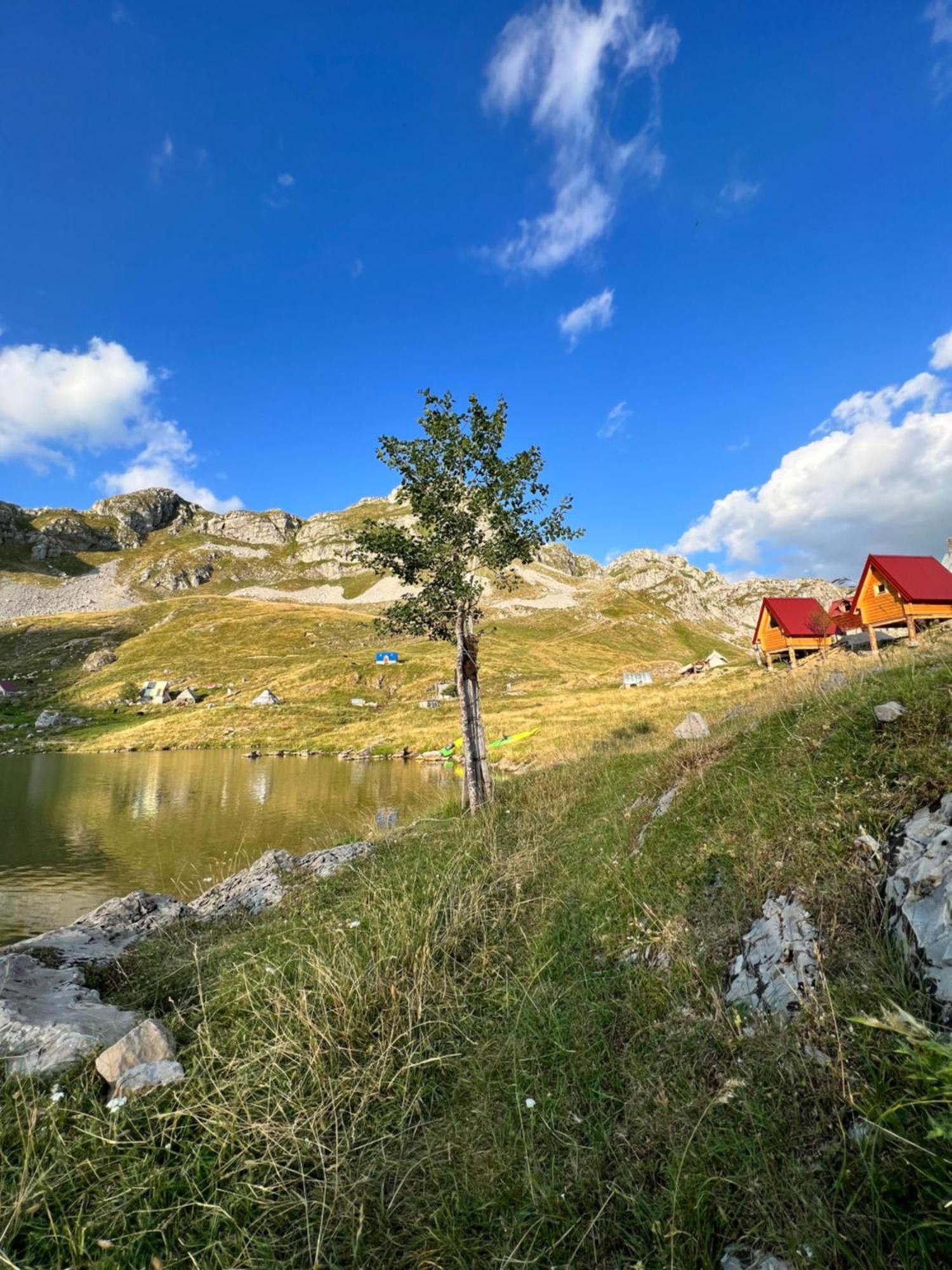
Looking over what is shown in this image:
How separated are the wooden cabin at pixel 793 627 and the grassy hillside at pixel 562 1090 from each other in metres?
61.0

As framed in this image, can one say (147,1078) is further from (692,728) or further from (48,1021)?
(692,728)

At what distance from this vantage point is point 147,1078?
5.91 metres

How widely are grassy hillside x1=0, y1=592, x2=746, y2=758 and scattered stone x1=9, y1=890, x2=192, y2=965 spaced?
554 inches

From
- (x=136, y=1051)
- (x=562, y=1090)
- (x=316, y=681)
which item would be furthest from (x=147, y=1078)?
(x=316, y=681)

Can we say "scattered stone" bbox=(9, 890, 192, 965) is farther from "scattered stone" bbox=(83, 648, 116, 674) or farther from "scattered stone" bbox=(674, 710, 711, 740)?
"scattered stone" bbox=(83, 648, 116, 674)

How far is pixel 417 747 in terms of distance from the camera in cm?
6481

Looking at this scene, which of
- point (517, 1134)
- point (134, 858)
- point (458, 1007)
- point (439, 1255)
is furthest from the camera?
point (134, 858)

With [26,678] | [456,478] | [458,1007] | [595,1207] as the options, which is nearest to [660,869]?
[458,1007]

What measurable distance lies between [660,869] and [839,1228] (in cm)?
499

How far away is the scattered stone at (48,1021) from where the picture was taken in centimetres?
625

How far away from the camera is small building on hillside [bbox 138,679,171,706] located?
360ft

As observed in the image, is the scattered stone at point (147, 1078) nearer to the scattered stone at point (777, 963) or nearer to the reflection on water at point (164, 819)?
the scattered stone at point (777, 963)

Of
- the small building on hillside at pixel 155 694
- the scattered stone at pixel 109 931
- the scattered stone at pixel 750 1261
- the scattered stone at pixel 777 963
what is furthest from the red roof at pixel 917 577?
the small building on hillside at pixel 155 694

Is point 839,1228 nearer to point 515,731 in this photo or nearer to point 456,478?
point 456,478
